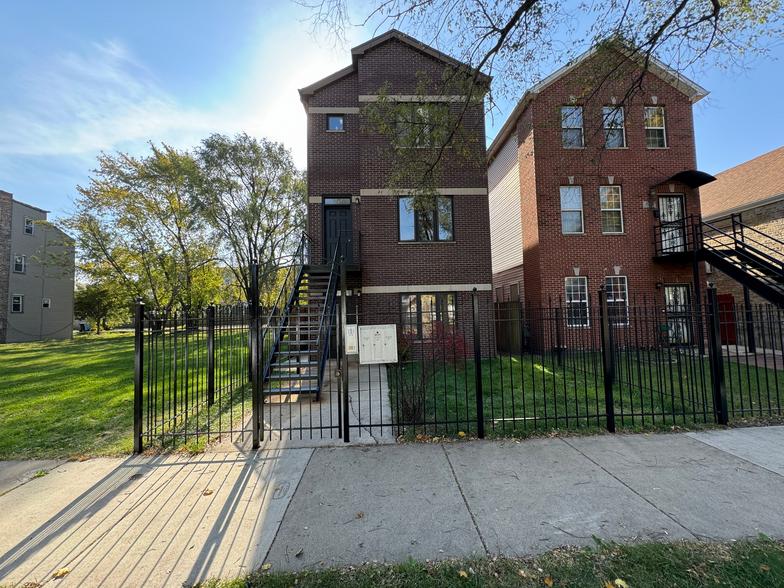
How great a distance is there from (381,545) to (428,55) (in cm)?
1483

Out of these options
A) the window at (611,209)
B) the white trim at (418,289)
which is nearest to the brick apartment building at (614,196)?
the window at (611,209)

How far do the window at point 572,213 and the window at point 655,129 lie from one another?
3658mm

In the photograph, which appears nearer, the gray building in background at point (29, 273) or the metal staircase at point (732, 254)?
the metal staircase at point (732, 254)

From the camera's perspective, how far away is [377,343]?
17.0 feet

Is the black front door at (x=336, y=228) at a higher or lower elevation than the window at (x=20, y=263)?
lower

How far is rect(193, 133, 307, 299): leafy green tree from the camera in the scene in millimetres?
20078

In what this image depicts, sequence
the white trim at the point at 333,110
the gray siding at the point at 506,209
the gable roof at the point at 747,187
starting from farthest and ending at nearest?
the gray siding at the point at 506,209 → the gable roof at the point at 747,187 → the white trim at the point at 333,110

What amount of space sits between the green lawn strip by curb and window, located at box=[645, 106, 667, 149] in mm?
16021

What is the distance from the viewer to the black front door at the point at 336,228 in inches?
496

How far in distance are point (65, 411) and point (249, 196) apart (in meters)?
16.9

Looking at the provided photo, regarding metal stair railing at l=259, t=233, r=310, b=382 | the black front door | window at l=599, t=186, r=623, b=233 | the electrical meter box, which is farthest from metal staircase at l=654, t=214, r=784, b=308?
metal stair railing at l=259, t=233, r=310, b=382

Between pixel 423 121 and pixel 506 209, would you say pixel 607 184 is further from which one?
pixel 423 121

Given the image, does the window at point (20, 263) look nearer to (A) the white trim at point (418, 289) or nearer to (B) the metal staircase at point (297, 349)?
(B) the metal staircase at point (297, 349)

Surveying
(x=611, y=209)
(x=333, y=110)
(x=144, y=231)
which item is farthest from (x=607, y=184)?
(x=144, y=231)
